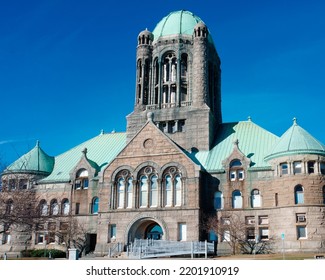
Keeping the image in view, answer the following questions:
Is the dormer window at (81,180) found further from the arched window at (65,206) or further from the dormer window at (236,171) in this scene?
the dormer window at (236,171)

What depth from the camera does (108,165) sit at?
55.1 m

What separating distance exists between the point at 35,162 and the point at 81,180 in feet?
23.9

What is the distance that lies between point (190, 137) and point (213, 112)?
7.17m

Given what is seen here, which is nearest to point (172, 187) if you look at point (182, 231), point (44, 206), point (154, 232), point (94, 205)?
point (182, 231)

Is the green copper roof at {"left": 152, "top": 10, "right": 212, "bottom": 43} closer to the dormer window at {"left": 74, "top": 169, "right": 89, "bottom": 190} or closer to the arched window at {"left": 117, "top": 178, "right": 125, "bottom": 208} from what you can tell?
the dormer window at {"left": 74, "top": 169, "right": 89, "bottom": 190}

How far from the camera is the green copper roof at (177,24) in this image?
64.2 m

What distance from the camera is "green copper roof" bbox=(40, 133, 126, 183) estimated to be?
197ft

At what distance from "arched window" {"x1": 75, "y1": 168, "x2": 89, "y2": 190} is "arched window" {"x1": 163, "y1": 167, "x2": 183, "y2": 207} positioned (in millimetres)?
10748

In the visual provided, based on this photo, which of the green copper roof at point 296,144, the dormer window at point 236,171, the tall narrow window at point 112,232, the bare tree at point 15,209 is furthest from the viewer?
the tall narrow window at point 112,232

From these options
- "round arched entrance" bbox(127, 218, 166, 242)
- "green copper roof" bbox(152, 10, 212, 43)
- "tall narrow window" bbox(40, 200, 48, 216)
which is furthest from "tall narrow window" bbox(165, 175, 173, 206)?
"green copper roof" bbox(152, 10, 212, 43)

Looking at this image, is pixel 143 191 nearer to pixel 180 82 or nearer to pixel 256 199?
pixel 256 199

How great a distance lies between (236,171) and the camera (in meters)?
52.5

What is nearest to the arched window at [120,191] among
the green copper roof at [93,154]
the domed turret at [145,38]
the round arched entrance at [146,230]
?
the round arched entrance at [146,230]

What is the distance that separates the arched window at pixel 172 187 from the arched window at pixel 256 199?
24.4 ft
